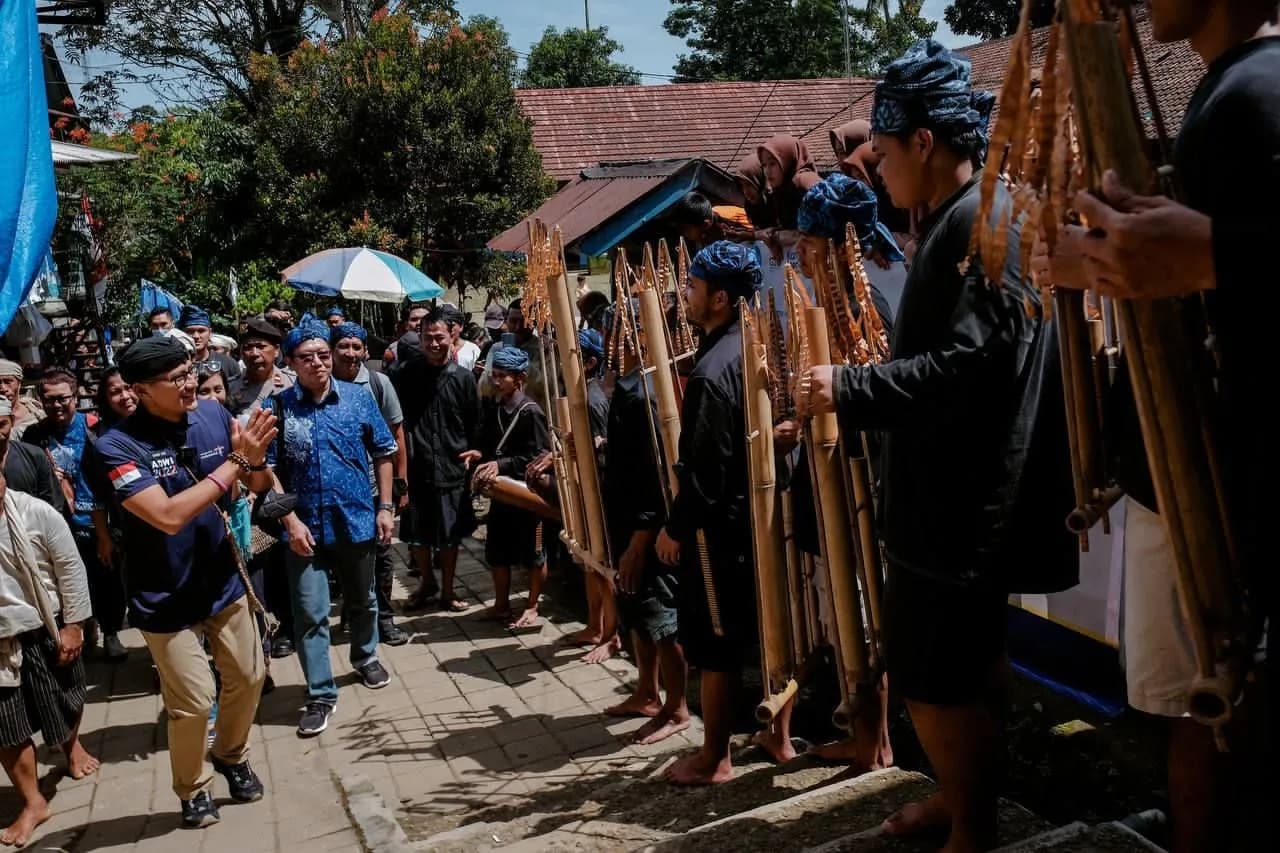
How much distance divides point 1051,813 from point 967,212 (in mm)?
2447

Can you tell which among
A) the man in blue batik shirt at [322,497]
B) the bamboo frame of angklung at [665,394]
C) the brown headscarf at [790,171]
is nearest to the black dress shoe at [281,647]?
the man in blue batik shirt at [322,497]

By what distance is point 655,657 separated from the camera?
4738mm

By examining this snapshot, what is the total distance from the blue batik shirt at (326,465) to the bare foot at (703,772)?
2283 millimetres

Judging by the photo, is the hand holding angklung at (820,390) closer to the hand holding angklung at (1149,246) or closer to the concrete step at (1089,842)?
the hand holding angklung at (1149,246)

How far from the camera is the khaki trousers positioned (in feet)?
13.0

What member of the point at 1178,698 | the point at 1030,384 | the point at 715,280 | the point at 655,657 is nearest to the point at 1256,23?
the point at 1030,384

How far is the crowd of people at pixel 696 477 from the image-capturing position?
1571 mm

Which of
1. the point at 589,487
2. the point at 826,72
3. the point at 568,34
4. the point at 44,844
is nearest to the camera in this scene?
the point at 44,844

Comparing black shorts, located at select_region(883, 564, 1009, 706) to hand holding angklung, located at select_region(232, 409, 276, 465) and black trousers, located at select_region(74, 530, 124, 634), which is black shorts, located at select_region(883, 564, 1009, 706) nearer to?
hand holding angklung, located at select_region(232, 409, 276, 465)

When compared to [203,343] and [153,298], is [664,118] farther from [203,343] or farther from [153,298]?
[203,343]

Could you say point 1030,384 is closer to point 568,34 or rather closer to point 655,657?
point 655,657

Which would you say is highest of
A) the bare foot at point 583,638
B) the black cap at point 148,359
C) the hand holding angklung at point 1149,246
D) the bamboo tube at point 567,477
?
the hand holding angklung at point 1149,246

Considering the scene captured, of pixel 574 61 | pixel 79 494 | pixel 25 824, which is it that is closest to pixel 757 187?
pixel 79 494

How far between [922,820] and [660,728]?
2123 millimetres
